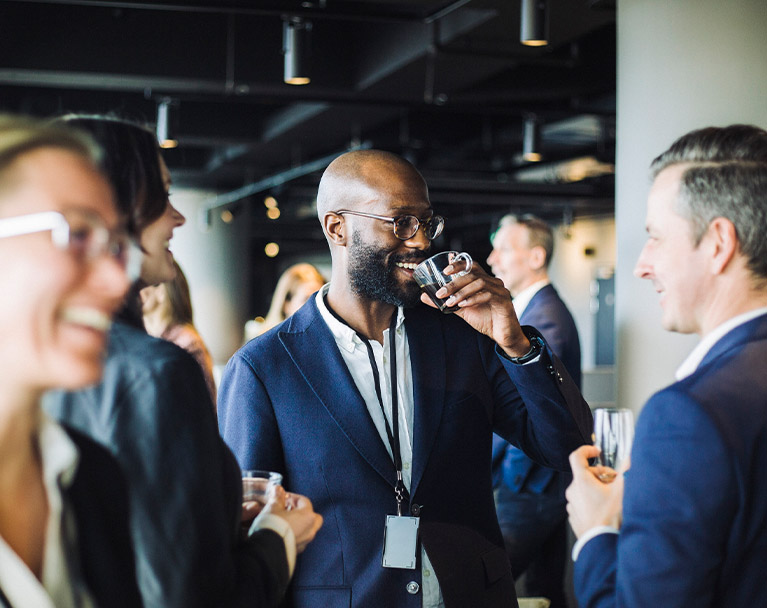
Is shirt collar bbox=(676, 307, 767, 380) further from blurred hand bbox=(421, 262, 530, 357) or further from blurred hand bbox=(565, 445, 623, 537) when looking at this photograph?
blurred hand bbox=(421, 262, 530, 357)

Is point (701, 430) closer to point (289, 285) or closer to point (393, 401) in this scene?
point (393, 401)

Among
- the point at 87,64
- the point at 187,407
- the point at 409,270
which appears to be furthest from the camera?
the point at 87,64

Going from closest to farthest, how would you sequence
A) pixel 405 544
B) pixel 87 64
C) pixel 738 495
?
1. pixel 738 495
2. pixel 405 544
3. pixel 87 64

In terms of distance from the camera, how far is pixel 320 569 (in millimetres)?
1960

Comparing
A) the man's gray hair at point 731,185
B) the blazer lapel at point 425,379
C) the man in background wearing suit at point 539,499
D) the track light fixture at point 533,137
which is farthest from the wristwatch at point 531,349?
the track light fixture at point 533,137

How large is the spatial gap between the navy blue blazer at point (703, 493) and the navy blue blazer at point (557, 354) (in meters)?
2.43

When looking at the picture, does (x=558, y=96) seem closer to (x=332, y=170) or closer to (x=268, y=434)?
(x=332, y=170)

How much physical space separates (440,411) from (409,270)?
15.3 inches

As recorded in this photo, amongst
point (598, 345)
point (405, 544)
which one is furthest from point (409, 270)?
point (598, 345)

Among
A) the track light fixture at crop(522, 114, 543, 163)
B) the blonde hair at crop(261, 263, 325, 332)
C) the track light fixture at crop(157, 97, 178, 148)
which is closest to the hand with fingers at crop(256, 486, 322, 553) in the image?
the blonde hair at crop(261, 263, 325, 332)

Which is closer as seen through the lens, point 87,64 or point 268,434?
point 268,434

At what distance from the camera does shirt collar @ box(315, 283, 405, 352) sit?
2195mm

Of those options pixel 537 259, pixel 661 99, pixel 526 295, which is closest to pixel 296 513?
pixel 661 99

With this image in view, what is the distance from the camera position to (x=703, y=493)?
1.28 metres
